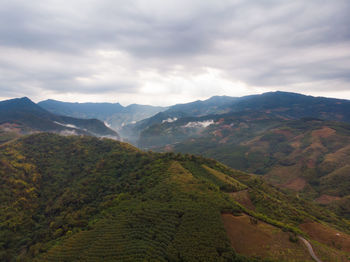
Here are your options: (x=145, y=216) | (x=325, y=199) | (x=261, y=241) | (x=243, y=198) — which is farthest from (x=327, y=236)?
(x=325, y=199)

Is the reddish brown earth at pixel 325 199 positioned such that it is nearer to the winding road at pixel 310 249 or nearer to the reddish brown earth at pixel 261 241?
the winding road at pixel 310 249

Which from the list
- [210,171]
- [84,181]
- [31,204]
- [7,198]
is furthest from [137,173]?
[7,198]

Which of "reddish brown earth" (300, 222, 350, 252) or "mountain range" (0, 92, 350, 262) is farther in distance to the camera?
"reddish brown earth" (300, 222, 350, 252)

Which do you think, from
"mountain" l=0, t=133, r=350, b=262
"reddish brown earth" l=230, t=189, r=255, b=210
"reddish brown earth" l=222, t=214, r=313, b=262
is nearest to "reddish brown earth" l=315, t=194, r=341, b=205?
"mountain" l=0, t=133, r=350, b=262

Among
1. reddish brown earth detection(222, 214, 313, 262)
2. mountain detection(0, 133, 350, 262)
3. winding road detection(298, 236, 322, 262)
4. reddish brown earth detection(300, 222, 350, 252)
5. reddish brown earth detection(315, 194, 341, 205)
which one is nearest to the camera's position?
winding road detection(298, 236, 322, 262)

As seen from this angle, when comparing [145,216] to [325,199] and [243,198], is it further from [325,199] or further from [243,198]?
[325,199]

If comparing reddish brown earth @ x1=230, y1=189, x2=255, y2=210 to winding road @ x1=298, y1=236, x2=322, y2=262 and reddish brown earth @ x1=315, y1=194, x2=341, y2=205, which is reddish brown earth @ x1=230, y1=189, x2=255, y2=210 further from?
reddish brown earth @ x1=315, y1=194, x2=341, y2=205

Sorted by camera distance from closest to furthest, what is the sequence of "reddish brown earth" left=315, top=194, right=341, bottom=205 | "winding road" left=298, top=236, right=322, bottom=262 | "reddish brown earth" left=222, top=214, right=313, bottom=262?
"winding road" left=298, top=236, right=322, bottom=262, "reddish brown earth" left=222, top=214, right=313, bottom=262, "reddish brown earth" left=315, top=194, right=341, bottom=205

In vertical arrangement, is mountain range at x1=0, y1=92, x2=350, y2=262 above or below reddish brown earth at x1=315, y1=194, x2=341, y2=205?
above

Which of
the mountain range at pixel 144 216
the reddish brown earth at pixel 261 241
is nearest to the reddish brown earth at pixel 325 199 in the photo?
the mountain range at pixel 144 216
